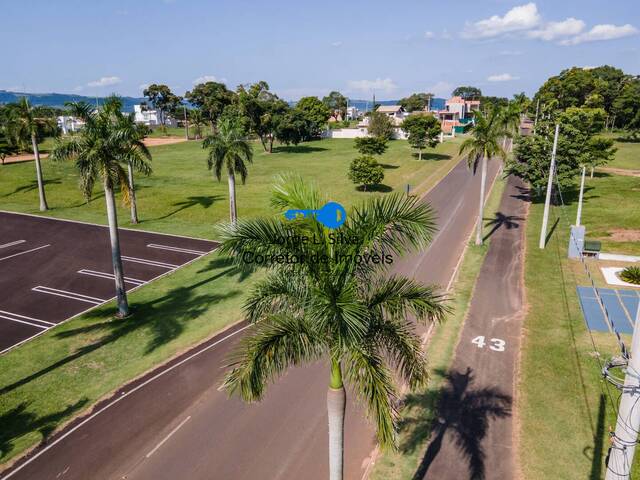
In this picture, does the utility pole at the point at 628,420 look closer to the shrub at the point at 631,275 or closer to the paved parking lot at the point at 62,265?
the paved parking lot at the point at 62,265

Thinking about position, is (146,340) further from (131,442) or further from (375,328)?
(375,328)

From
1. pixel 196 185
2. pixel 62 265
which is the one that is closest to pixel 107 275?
pixel 62 265

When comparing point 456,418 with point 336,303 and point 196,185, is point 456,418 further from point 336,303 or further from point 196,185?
point 196,185

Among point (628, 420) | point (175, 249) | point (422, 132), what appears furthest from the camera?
point (422, 132)

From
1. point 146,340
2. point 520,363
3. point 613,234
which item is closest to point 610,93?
point 613,234

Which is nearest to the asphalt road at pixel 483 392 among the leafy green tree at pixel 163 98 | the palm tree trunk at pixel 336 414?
the palm tree trunk at pixel 336 414

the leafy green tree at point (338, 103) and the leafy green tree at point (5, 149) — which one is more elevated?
the leafy green tree at point (338, 103)
